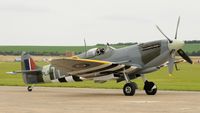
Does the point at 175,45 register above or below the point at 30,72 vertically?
above

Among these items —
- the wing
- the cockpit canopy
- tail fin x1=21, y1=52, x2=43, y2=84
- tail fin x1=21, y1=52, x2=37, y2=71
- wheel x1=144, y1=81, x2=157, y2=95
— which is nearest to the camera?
the wing

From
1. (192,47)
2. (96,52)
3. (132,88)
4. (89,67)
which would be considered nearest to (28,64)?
(96,52)

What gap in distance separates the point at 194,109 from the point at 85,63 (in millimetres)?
8488

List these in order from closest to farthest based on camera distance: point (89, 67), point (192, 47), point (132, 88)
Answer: point (132, 88), point (89, 67), point (192, 47)

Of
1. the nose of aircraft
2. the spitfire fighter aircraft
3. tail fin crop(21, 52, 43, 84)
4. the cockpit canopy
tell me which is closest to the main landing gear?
the spitfire fighter aircraft

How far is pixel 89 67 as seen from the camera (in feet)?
78.6

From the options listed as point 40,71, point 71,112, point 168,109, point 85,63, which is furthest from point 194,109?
point 40,71

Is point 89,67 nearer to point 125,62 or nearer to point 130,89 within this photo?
point 125,62

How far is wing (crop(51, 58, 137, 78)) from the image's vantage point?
2342 cm

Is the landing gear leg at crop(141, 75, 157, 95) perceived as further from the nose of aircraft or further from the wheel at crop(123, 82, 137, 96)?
the nose of aircraft


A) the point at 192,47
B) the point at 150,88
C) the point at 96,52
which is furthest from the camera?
the point at 192,47

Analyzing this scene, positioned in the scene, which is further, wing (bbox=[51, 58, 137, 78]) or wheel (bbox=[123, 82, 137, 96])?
wing (bbox=[51, 58, 137, 78])

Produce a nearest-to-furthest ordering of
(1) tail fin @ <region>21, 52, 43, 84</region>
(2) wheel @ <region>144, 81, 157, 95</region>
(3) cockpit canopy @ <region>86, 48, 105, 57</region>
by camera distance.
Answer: (2) wheel @ <region>144, 81, 157, 95</region>, (3) cockpit canopy @ <region>86, 48, 105, 57</region>, (1) tail fin @ <region>21, 52, 43, 84</region>

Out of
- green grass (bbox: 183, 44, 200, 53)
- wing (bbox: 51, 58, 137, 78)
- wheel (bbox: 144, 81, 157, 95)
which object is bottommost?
wheel (bbox: 144, 81, 157, 95)
